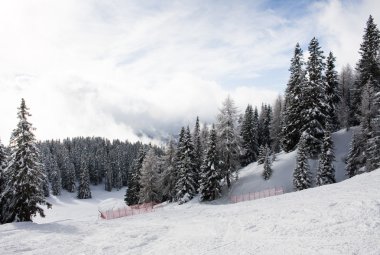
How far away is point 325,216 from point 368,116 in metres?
29.8

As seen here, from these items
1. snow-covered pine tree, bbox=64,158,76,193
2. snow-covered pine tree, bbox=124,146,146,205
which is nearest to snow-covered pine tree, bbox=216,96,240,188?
snow-covered pine tree, bbox=124,146,146,205

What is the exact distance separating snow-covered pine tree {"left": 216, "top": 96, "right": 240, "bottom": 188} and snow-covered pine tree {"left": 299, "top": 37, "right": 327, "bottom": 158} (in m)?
10.3

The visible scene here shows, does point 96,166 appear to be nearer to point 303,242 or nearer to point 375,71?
point 375,71

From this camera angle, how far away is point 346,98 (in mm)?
79750

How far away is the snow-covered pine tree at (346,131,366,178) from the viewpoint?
42094 millimetres

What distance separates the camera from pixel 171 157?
197ft

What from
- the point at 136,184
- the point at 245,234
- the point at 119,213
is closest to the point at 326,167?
the point at 119,213

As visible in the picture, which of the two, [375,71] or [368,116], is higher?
[375,71]

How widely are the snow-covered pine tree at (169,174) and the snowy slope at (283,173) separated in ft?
35.5

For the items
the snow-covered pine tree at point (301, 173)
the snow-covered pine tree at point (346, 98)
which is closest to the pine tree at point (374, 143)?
the snow-covered pine tree at point (301, 173)

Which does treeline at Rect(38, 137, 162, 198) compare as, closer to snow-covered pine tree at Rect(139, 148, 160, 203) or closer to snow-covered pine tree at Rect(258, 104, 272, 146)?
snow-covered pine tree at Rect(258, 104, 272, 146)

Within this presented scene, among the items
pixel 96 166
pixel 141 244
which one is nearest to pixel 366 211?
pixel 141 244

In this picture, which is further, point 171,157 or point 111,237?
point 171,157

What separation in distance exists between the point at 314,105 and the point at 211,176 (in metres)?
18.7
